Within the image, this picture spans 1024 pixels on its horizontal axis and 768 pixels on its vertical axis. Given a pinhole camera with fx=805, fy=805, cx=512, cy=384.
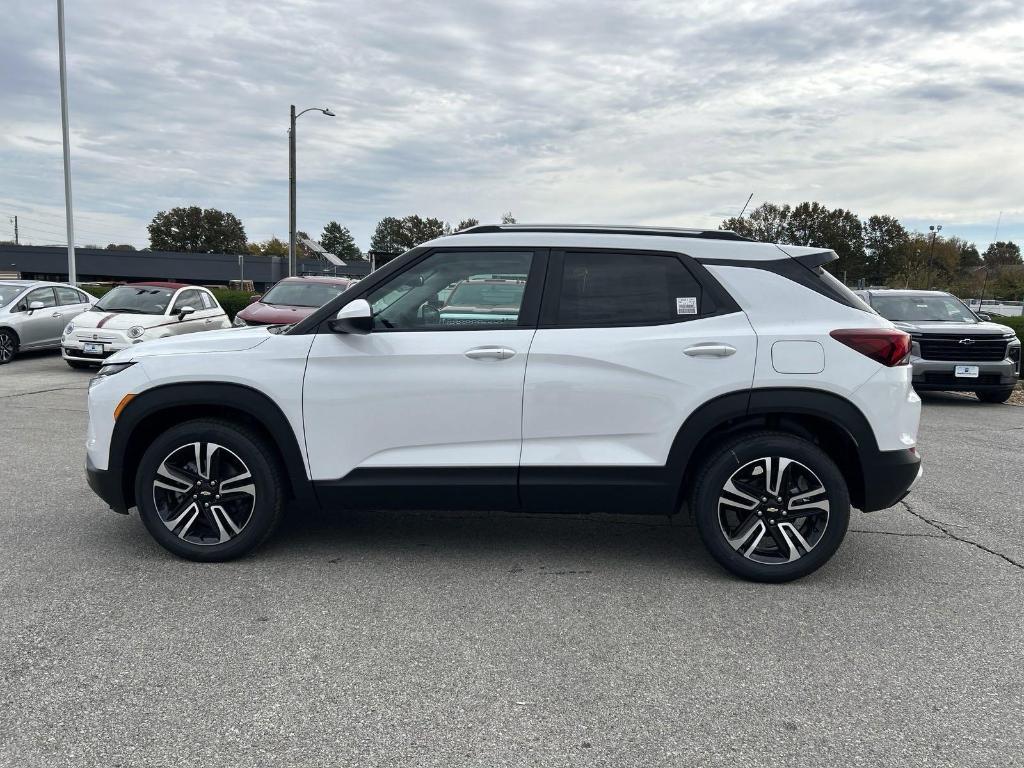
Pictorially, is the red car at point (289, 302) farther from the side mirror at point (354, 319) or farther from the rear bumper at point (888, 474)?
the rear bumper at point (888, 474)

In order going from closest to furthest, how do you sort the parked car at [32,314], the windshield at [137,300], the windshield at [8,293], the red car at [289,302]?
the red car at [289,302] → the windshield at [137,300] → the parked car at [32,314] → the windshield at [8,293]

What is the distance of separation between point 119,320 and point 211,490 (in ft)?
34.0

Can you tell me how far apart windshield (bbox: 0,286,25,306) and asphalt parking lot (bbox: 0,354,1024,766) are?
1159 cm

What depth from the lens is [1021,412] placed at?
438 inches

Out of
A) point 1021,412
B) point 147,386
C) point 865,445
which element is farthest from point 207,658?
point 1021,412

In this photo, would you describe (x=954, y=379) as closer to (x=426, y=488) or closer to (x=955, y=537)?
(x=955, y=537)

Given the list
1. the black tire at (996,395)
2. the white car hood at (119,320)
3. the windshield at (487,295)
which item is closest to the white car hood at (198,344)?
the windshield at (487,295)

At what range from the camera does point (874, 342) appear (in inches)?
157

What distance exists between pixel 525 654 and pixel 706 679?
2.40 feet

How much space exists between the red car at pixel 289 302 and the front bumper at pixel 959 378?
8.91 meters

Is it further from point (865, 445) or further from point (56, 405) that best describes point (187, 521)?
point (56, 405)

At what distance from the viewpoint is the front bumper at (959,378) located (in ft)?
37.0

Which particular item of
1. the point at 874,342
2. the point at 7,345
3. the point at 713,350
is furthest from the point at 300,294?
the point at 874,342

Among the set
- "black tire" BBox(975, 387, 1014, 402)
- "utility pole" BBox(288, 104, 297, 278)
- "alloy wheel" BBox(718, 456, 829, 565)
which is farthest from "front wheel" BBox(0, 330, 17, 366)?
"black tire" BBox(975, 387, 1014, 402)
